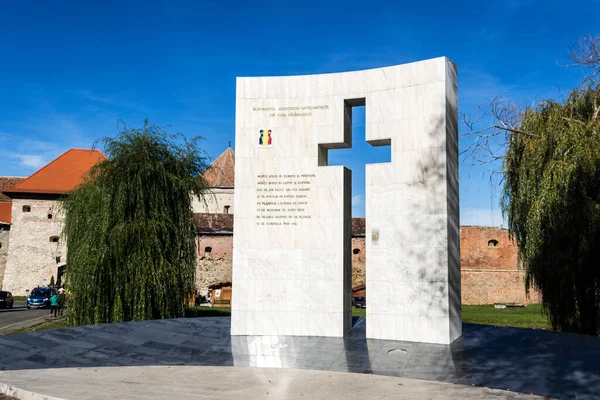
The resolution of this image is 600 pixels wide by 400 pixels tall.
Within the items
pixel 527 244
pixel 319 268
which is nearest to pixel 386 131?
pixel 319 268

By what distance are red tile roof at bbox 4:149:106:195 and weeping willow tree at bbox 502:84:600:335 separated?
33725 millimetres

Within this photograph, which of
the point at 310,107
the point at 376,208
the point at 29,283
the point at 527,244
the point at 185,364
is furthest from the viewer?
the point at 29,283

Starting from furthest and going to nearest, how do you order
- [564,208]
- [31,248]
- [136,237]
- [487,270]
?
[31,248], [487,270], [136,237], [564,208]

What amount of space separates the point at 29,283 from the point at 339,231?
37.4m

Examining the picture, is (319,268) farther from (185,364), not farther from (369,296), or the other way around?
(185,364)

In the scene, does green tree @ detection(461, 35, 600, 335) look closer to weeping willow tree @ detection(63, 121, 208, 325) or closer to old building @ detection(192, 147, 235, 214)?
weeping willow tree @ detection(63, 121, 208, 325)

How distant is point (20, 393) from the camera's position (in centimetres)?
644

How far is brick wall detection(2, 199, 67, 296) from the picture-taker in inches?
1597

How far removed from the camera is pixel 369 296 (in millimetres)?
10055

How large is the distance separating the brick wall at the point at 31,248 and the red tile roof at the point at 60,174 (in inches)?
38.3

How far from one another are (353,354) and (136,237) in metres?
8.56

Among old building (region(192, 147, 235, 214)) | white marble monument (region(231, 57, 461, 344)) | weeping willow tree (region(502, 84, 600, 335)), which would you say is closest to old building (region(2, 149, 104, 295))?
old building (region(192, 147, 235, 214))

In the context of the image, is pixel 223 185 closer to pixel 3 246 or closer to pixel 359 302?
pixel 3 246

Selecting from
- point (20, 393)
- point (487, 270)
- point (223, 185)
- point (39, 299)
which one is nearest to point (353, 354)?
point (20, 393)
